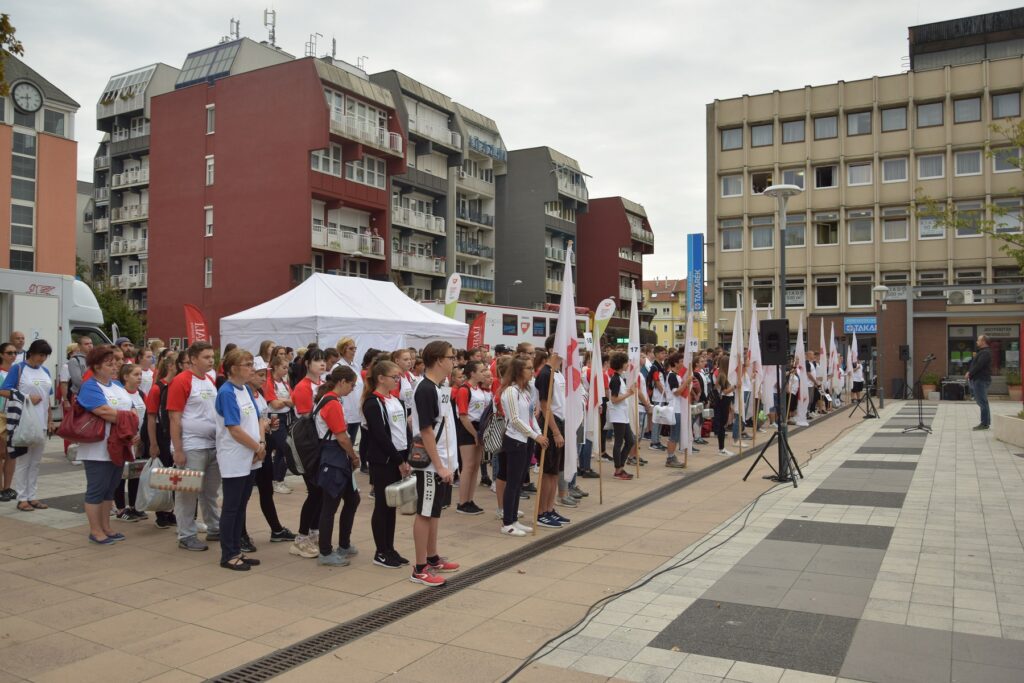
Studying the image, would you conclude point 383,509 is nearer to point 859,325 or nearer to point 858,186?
point 859,325

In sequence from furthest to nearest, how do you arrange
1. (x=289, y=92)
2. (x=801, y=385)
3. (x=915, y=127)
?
(x=915, y=127)
(x=289, y=92)
(x=801, y=385)

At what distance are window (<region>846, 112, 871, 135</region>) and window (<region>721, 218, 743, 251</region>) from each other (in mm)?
8404

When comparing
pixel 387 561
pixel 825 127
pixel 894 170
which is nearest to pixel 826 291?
pixel 894 170

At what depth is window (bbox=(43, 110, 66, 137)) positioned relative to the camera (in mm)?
34603

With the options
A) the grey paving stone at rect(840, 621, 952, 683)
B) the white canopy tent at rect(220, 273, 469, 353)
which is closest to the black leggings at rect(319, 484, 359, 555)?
the grey paving stone at rect(840, 621, 952, 683)

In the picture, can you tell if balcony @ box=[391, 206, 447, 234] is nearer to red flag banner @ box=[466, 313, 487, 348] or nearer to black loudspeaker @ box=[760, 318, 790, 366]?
red flag banner @ box=[466, 313, 487, 348]

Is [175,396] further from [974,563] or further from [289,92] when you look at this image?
[289,92]

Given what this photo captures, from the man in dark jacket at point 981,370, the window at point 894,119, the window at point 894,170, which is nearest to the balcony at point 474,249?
the window at point 894,170

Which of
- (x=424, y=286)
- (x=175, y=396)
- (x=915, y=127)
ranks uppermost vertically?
(x=915, y=127)

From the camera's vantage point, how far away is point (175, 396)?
678cm

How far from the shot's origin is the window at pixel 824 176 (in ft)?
157

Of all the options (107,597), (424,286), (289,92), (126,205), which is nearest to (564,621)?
(107,597)

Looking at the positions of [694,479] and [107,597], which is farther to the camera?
[694,479]

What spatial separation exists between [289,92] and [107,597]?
115ft
